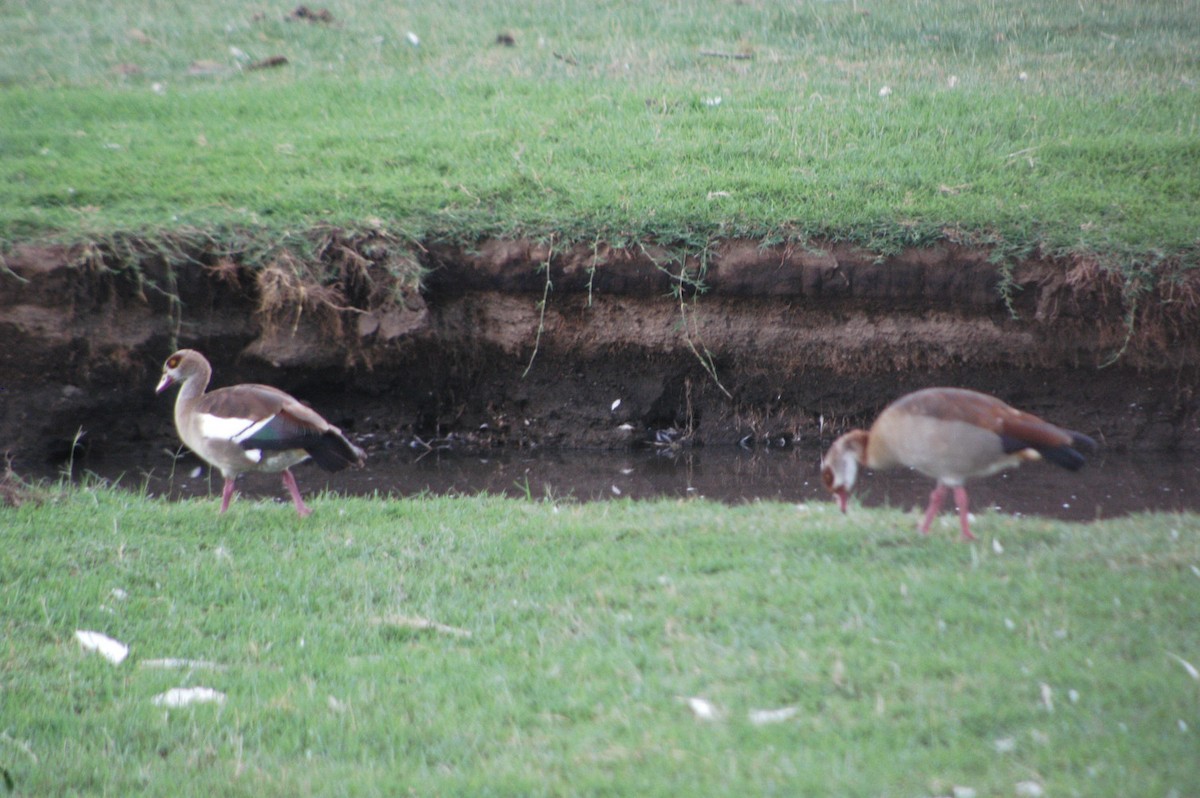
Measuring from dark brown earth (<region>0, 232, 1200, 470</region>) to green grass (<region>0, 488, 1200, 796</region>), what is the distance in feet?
9.47

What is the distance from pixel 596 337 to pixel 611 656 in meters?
5.11

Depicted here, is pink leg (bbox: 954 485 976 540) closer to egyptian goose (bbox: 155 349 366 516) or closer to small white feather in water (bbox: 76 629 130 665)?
egyptian goose (bbox: 155 349 366 516)

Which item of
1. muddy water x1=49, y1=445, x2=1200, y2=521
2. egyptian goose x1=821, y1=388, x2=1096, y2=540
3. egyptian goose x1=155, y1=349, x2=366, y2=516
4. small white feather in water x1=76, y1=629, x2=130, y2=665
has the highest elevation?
egyptian goose x1=821, y1=388, x2=1096, y2=540

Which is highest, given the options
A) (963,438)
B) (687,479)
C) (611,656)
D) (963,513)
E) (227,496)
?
(963,438)

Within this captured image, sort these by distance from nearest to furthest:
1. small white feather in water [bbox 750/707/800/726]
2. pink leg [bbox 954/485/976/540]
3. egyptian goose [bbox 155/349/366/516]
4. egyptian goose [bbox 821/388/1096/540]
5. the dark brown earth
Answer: small white feather in water [bbox 750/707/800/726] < egyptian goose [bbox 821/388/1096/540] < pink leg [bbox 954/485/976/540] < egyptian goose [bbox 155/349/366/516] < the dark brown earth

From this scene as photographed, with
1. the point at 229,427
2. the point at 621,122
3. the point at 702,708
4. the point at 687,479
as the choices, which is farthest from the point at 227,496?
the point at 621,122

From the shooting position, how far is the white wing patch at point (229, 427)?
6109mm

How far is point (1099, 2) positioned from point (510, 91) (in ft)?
30.3

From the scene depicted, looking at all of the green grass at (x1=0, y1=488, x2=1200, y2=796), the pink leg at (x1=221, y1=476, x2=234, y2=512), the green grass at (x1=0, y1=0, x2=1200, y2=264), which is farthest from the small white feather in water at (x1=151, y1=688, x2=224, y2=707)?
the green grass at (x1=0, y1=0, x2=1200, y2=264)

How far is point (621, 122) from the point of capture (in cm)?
1095

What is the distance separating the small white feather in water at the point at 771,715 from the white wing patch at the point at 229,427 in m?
3.55

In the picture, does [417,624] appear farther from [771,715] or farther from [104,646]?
[771,715]

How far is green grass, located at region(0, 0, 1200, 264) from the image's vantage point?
8.88 m

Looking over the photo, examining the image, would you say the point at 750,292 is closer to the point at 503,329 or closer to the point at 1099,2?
the point at 503,329
